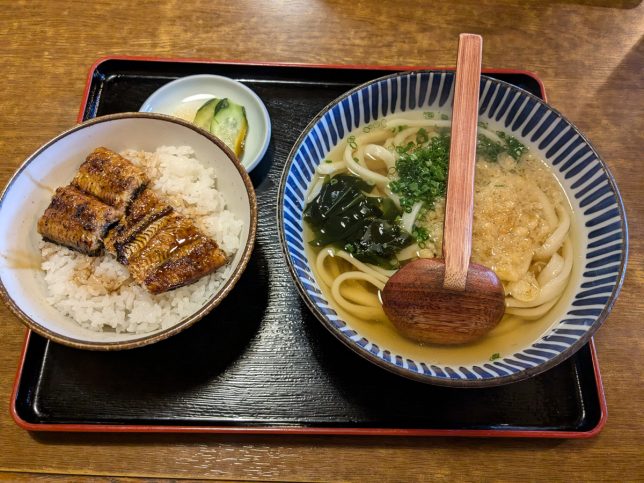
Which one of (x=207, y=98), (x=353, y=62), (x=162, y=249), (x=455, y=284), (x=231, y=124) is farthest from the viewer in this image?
(x=353, y=62)

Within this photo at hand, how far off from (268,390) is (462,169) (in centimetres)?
111

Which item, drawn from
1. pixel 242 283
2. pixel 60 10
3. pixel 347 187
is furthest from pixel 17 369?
pixel 60 10

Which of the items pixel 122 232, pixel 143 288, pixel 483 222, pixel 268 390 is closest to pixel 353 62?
pixel 483 222

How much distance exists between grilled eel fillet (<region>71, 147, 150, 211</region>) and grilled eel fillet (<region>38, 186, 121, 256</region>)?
0.04 meters

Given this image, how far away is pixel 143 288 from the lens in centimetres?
182

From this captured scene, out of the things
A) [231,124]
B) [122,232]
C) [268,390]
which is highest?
[231,124]

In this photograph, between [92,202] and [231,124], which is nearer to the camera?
[92,202]

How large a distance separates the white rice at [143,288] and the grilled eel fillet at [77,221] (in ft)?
0.32

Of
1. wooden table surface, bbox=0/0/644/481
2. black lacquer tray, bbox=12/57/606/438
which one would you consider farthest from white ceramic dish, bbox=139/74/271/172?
black lacquer tray, bbox=12/57/606/438

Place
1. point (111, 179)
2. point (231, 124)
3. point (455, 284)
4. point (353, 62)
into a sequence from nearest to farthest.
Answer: point (455, 284)
point (111, 179)
point (231, 124)
point (353, 62)

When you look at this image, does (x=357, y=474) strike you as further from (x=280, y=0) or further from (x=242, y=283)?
(x=280, y=0)

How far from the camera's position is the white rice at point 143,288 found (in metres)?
1.81

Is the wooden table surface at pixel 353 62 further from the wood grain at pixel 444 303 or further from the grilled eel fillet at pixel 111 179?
the grilled eel fillet at pixel 111 179

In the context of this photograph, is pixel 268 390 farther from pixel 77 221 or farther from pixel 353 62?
pixel 353 62
